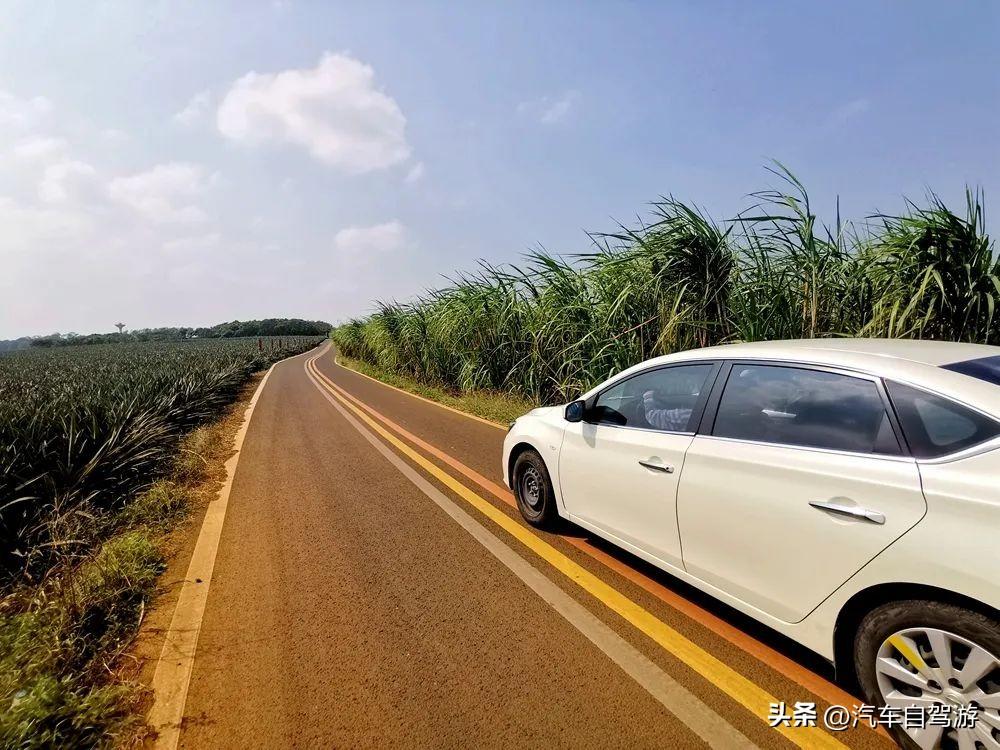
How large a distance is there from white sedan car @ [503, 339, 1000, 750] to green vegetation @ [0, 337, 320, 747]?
2.64 m

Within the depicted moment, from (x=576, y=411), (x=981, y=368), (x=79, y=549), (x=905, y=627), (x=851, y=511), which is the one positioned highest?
(x=981, y=368)

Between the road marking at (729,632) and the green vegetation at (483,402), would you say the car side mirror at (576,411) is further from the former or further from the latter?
the green vegetation at (483,402)

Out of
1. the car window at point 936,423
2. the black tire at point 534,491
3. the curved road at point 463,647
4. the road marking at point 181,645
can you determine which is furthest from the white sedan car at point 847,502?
the road marking at point 181,645

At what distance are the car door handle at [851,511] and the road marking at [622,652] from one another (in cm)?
93

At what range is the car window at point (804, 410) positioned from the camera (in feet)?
6.36

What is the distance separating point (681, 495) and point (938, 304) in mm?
4044

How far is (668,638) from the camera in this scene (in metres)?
2.45

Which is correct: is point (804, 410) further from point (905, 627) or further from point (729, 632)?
point (729, 632)

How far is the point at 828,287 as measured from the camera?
5.42m

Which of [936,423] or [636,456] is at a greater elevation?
[936,423]

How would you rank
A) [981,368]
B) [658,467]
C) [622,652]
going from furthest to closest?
[658,467], [622,652], [981,368]

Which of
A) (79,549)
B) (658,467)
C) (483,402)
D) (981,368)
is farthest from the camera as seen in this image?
(483,402)

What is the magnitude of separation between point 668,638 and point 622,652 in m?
0.27

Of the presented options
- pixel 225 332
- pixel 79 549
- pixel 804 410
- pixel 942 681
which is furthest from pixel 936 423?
pixel 225 332
